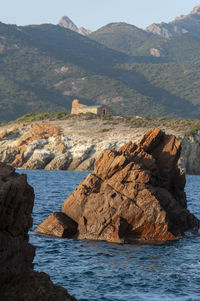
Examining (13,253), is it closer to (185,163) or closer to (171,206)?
(171,206)

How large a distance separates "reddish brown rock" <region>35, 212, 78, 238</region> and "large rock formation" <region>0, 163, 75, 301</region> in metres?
12.4

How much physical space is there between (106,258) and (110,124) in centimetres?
9222

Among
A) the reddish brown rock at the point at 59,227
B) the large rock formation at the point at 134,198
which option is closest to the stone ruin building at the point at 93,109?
the large rock formation at the point at 134,198

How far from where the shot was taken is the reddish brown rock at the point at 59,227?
24375 millimetres

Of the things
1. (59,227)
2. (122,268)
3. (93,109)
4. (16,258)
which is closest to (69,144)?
(93,109)

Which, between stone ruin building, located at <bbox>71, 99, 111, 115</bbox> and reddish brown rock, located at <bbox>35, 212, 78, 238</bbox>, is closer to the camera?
reddish brown rock, located at <bbox>35, 212, 78, 238</bbox>

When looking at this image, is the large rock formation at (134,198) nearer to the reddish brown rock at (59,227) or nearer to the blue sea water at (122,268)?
the reddish brown rock at (59,227)

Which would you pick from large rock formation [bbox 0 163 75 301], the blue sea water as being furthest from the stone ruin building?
large rock formation [bbox 0 163 75 301]

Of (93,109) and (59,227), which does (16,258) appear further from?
(93,109)

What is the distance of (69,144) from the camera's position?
9756 cm

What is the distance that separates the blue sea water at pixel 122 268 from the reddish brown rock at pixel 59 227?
2.55ft

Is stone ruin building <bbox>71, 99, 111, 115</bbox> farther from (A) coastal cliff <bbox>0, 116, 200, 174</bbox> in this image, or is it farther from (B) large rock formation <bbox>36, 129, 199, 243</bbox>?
(B) large rock formation <bbox>36, 129, 199, 243</bbox>

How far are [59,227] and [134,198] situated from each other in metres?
4.40

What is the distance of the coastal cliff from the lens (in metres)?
94.2
